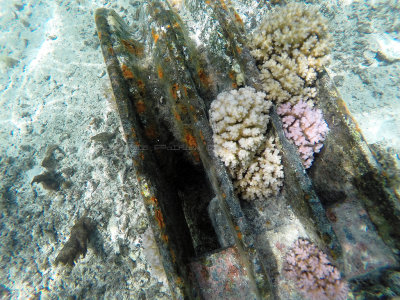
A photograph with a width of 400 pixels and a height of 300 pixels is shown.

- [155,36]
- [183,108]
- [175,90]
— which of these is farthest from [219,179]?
[155,36]

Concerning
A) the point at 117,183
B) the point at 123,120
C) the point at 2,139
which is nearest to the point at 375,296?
the point at 123,120

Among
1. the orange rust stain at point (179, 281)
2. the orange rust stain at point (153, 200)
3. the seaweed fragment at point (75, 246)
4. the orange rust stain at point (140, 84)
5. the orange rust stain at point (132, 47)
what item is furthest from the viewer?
the seaweed fragment at point (75, 246)

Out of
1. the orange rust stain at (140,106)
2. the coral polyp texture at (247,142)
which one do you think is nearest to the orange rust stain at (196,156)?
the coral polyp texture at (247,142)

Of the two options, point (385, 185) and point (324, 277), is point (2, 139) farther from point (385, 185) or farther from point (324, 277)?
point (385, 185)

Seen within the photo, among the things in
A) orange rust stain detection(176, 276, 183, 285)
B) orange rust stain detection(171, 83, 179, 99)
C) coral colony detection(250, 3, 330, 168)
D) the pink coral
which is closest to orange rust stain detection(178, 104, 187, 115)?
orange rust stain detection(171, 83, 179, 99)

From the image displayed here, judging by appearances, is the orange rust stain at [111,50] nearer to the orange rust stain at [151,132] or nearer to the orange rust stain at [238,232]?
the orange rust stain at [151,132]

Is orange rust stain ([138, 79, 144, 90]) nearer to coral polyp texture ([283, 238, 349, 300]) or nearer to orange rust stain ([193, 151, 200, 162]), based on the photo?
orange rust stain ([193, 151, 200, 162])
